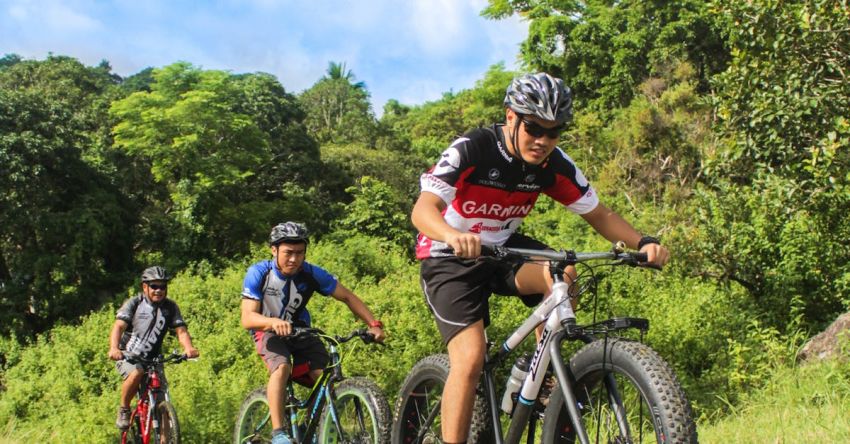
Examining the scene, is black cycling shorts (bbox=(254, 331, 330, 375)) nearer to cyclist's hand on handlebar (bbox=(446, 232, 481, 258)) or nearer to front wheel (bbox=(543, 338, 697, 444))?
front wheel (bbox=(543, 338, 697, 444))

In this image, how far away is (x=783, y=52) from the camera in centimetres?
892

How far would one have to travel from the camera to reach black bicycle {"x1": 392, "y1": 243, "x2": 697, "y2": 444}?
2871mm

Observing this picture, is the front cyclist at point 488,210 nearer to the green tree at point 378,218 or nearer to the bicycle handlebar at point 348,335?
the bicycle handlebar at point 348,335

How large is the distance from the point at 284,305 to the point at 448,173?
9.39ft

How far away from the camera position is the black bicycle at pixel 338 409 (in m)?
5.00

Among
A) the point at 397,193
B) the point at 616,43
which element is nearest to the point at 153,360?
the point at 397,193

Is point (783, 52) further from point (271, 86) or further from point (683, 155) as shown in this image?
point (271, 86)

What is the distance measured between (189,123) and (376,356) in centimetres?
2169

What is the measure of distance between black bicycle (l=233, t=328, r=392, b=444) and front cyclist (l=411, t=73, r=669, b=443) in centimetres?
128

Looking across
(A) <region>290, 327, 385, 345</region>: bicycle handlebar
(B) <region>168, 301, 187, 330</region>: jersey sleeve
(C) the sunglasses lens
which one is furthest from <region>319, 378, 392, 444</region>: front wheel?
(B) <region>168, 301, 187, 330</region>: jersey sleeve

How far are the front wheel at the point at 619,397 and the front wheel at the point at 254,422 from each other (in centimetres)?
341

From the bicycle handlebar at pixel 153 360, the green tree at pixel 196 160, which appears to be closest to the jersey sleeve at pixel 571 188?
the bicycle handlebar at pixel 153 360

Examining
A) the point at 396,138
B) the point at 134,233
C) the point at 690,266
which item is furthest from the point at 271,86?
the point at 690,266

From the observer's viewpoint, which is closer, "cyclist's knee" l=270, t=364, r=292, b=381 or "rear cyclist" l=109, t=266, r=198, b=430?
"cyclist's knee" l=270, t=364, r=292, b=381
